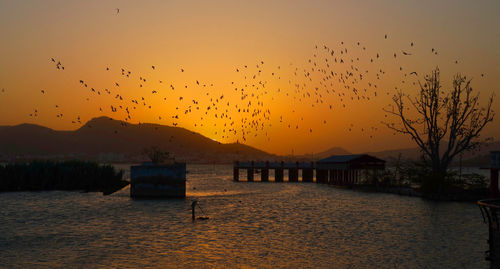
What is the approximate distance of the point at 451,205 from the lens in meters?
55.1

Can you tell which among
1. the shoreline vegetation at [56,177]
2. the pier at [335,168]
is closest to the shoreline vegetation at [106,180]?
the shoreline vegetation at [56,177]

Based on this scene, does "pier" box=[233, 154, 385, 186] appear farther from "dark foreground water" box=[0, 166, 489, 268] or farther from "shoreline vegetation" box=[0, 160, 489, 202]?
"dark foreground water" box=[0, 166, 489, 268]

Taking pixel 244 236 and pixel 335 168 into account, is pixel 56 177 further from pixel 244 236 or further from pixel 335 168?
pixel 244 236

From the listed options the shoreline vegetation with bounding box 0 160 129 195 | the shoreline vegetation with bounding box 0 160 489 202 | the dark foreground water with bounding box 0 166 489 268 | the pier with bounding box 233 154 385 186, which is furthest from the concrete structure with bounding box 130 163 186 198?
the pier with bounding box 233 154 385 186

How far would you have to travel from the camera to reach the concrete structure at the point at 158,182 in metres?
64.1

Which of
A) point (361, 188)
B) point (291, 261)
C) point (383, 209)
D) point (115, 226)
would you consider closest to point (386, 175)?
point (361, 188)

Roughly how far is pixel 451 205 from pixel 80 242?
4077 centimetres

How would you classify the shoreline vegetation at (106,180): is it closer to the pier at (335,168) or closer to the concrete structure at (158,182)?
the pier at (335,168)

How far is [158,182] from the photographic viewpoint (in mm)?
64625

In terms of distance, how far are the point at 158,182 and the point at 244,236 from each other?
33991mm

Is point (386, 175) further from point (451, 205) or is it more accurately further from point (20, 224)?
point (20, 224)

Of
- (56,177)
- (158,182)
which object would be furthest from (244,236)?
(56,177)

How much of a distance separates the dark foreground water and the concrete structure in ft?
34.4

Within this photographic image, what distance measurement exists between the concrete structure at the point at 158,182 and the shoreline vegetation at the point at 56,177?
12063 mm
